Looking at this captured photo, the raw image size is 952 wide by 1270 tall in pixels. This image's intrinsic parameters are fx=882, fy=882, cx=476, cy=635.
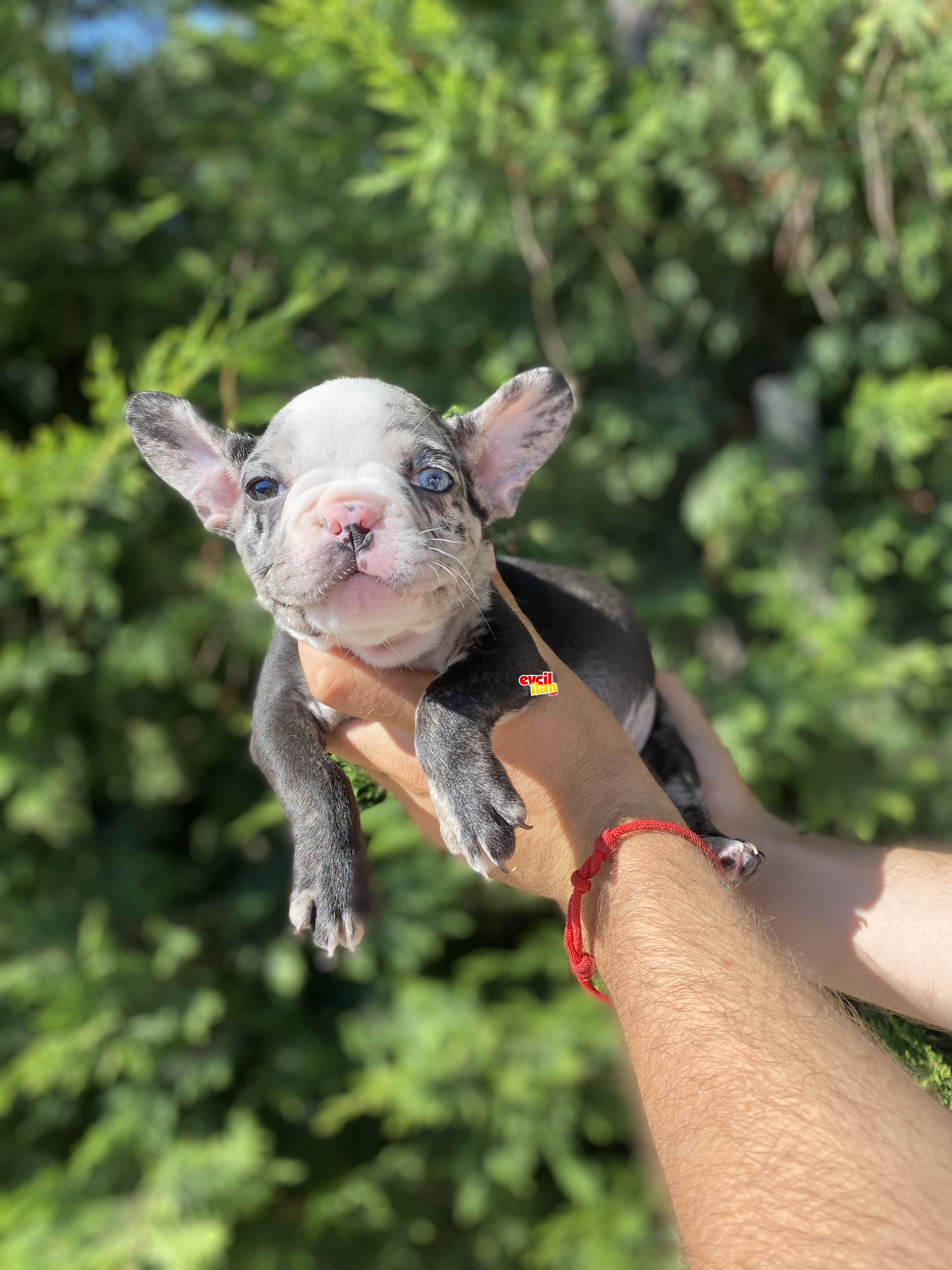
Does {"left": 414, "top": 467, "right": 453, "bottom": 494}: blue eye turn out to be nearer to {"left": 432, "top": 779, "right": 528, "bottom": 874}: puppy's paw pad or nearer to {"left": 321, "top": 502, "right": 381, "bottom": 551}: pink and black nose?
{"left": 321, "top": 502, "right": 381, "bottom": 551}: pink and black nose

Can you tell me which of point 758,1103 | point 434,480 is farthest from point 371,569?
point 758,1103

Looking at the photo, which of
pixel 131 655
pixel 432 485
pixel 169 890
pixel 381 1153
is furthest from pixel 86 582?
pixel 381 1153

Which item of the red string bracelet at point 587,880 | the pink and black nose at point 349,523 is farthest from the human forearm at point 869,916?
the pink and black nose at point 349,523

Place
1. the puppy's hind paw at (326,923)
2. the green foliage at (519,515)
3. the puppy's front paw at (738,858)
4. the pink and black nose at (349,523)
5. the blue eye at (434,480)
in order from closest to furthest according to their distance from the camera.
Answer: the pink and black nose at (349,523) < the puppy's hind paw at (326,923) < the blue eye at (434,480) < the puppy's front paw at (738,858) < the green foliage at (519,515)

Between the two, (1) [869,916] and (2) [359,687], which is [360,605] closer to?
(2) [359,687]

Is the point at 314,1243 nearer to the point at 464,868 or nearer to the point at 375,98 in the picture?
the point at 464,868

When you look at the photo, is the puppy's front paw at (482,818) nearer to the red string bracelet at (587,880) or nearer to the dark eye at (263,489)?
the red string bracelet at (587,880)

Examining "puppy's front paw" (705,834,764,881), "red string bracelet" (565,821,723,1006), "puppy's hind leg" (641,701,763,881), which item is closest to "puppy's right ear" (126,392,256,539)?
"red string bracelet" (565,821,723,1006)

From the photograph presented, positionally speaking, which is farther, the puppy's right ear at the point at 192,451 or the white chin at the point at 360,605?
the puppy's right ear at the point at 192,451
